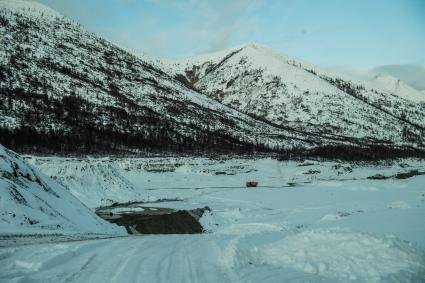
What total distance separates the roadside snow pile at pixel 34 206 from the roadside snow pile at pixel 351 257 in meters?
7.03

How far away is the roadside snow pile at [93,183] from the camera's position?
32688 millimetres

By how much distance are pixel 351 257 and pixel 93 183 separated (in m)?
28.9

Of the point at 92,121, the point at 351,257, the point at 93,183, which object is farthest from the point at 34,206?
the point at 92,121

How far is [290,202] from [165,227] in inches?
621

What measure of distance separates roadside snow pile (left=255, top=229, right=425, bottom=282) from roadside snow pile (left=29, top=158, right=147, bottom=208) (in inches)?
873

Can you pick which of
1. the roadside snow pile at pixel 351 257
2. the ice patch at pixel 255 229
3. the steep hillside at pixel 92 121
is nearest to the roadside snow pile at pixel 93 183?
the ice patch at pixel 255 229

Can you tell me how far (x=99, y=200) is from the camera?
32.6 metres

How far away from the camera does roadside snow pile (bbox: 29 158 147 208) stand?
32688 millimetres

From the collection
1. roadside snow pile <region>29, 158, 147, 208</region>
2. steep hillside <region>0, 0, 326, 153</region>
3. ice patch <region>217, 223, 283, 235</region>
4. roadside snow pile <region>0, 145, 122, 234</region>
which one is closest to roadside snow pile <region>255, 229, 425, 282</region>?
ice patch <region>217, 223, 283, 235</region>

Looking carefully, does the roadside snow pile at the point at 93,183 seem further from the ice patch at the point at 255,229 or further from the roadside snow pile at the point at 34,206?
the ice patch at the point at 255,229

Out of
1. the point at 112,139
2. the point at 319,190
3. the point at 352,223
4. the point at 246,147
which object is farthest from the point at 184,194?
the point at 246,147

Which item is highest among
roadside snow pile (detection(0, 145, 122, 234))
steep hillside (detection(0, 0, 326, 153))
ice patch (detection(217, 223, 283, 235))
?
steep hillside (detection(0, 0, 326, 153))

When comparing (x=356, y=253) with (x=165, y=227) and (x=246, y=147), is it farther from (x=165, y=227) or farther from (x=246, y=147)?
(x=246, y=147)

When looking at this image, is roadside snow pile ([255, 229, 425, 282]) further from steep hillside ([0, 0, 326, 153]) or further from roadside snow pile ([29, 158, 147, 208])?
steep hillside ([0, 0, 326, 153])
